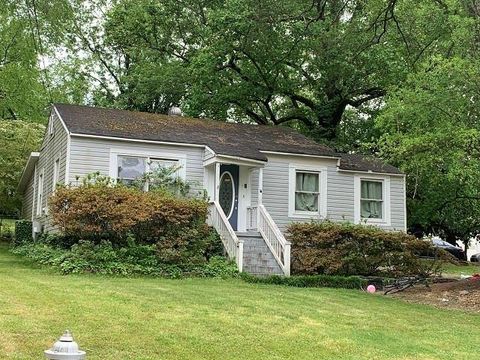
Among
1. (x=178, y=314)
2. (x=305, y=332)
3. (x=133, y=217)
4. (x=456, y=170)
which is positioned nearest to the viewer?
(x=305, y=332)

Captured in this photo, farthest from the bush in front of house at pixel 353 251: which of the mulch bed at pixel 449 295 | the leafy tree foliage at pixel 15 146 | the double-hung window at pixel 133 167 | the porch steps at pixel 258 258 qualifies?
the leafy tree foliage at pixel 15 146

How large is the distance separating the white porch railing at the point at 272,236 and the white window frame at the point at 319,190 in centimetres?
163

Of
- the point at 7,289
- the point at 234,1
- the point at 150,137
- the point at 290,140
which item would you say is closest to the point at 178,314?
the point at 7,289

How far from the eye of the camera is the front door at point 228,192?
17.8 m

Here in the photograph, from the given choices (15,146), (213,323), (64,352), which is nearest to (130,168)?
(213,323)

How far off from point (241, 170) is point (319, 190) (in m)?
2.77

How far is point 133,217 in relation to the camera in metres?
13.7

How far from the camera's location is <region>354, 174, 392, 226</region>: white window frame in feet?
63.9

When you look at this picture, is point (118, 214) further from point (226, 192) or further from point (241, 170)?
point (241, 170)

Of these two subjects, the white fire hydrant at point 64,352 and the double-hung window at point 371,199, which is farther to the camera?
the double-hung window at point 371,199

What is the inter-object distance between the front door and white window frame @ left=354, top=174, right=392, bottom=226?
4329 millimetres

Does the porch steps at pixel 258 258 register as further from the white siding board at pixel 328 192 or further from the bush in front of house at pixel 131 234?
the white siding board at pixel 328 192

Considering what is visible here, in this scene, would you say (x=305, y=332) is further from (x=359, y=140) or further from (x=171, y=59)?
(x=171, y=59)

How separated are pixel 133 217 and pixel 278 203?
604 centimetres
